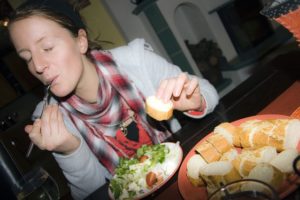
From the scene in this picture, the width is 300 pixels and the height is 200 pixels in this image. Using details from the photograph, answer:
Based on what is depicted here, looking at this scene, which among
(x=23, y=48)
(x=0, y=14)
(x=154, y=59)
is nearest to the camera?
(x=23, y=48)

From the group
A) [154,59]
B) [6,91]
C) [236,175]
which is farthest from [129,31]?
[236,175]

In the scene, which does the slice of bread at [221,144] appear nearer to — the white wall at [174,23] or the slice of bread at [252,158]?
the slice of bread at [252,158]

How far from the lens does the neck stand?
192 cm

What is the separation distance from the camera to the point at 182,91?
151cm

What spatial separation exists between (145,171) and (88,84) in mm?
819

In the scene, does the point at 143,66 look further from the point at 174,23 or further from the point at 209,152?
the point at 174,23

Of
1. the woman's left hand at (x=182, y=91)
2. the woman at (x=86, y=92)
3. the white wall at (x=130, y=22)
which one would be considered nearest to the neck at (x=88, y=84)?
the woman at (x=86, y=92)

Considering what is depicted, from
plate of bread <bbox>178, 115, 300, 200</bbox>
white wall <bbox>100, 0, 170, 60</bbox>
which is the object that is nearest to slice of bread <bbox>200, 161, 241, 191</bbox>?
plate of bread <bbox>178, 115, 300, 200</bbox>

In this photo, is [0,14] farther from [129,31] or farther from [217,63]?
[217,63]

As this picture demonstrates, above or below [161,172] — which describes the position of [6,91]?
above

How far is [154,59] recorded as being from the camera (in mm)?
2094

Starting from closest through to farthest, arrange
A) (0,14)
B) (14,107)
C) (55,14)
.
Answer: (55,14) < (0,14) < (14,107)

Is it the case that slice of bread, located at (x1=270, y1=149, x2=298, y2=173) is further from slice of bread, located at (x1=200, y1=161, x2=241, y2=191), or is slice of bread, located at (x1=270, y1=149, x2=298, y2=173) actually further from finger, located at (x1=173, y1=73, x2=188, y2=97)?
finger, located at (x1=173, y1=73, x2=188, y2=97)

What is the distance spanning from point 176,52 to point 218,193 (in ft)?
16.4
